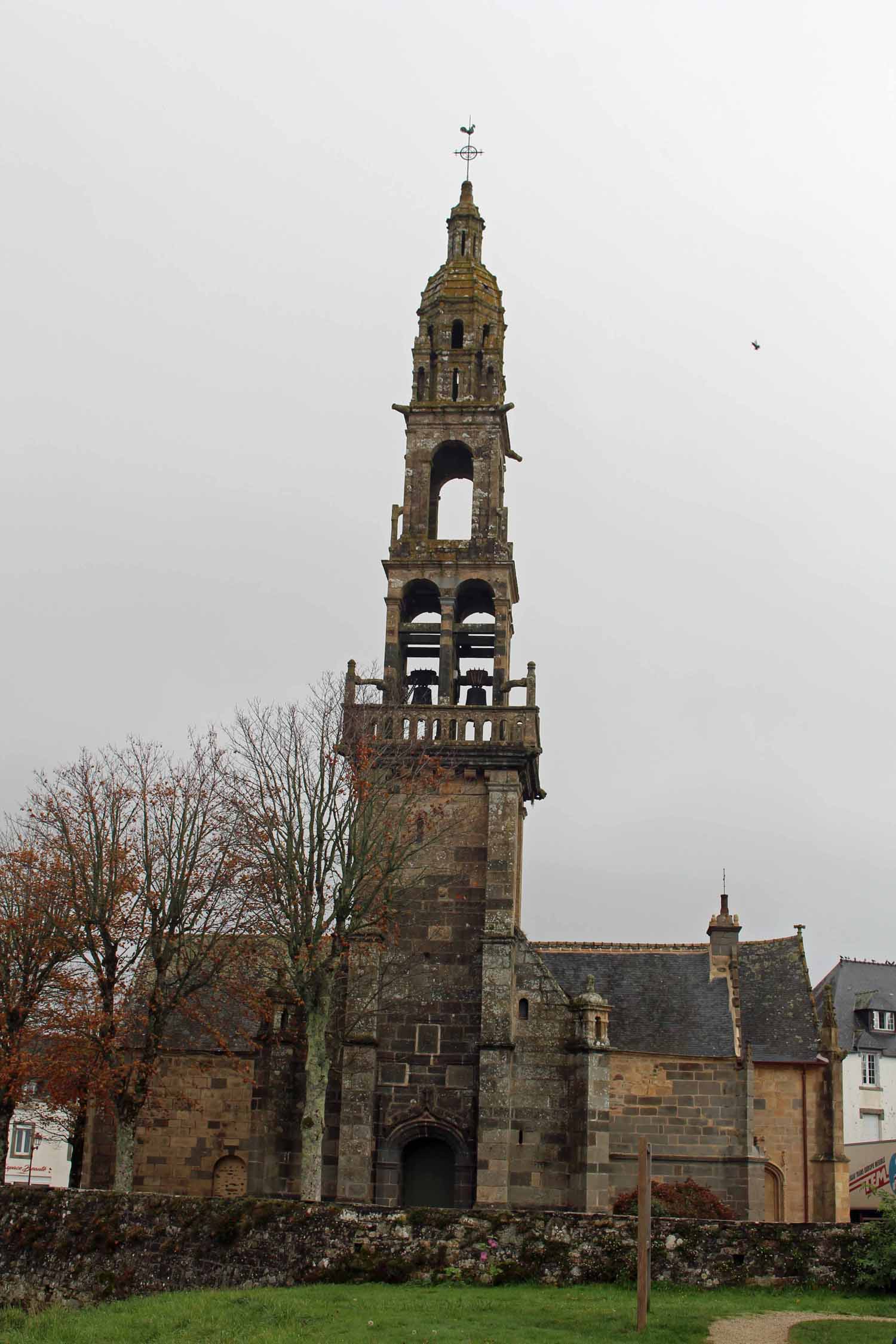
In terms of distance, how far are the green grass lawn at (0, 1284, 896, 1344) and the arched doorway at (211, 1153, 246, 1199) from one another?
14.0m

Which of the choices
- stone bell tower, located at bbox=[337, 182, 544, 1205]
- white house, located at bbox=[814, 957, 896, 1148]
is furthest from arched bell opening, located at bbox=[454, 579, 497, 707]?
white house, located at bbox=[814, 957, 896, 1148]

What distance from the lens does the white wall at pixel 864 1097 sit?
50812mm

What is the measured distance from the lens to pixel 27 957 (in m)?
26.2

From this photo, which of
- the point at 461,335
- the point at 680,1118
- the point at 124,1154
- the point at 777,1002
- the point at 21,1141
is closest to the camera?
the point at 124,1154

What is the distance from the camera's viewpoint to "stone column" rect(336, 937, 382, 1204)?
24.6 meters

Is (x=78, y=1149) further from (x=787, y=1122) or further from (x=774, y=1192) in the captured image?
(x=787, y=1122)

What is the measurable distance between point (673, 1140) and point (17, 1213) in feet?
52.1

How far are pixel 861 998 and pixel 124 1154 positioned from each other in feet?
122

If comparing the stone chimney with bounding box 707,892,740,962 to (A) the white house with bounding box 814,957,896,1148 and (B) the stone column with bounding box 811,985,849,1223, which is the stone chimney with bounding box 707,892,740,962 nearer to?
(B) the stone column with bounding box 811,985,849,1223

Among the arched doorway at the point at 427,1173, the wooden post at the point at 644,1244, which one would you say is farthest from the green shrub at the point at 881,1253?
the arched doorway at the point at 427,1173

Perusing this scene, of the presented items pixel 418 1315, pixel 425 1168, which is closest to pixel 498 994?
pixel 425 1168

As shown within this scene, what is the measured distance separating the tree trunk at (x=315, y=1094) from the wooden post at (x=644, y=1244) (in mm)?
8941

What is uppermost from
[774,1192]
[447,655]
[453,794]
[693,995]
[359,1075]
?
[447,655]

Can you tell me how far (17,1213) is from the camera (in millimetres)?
18906
